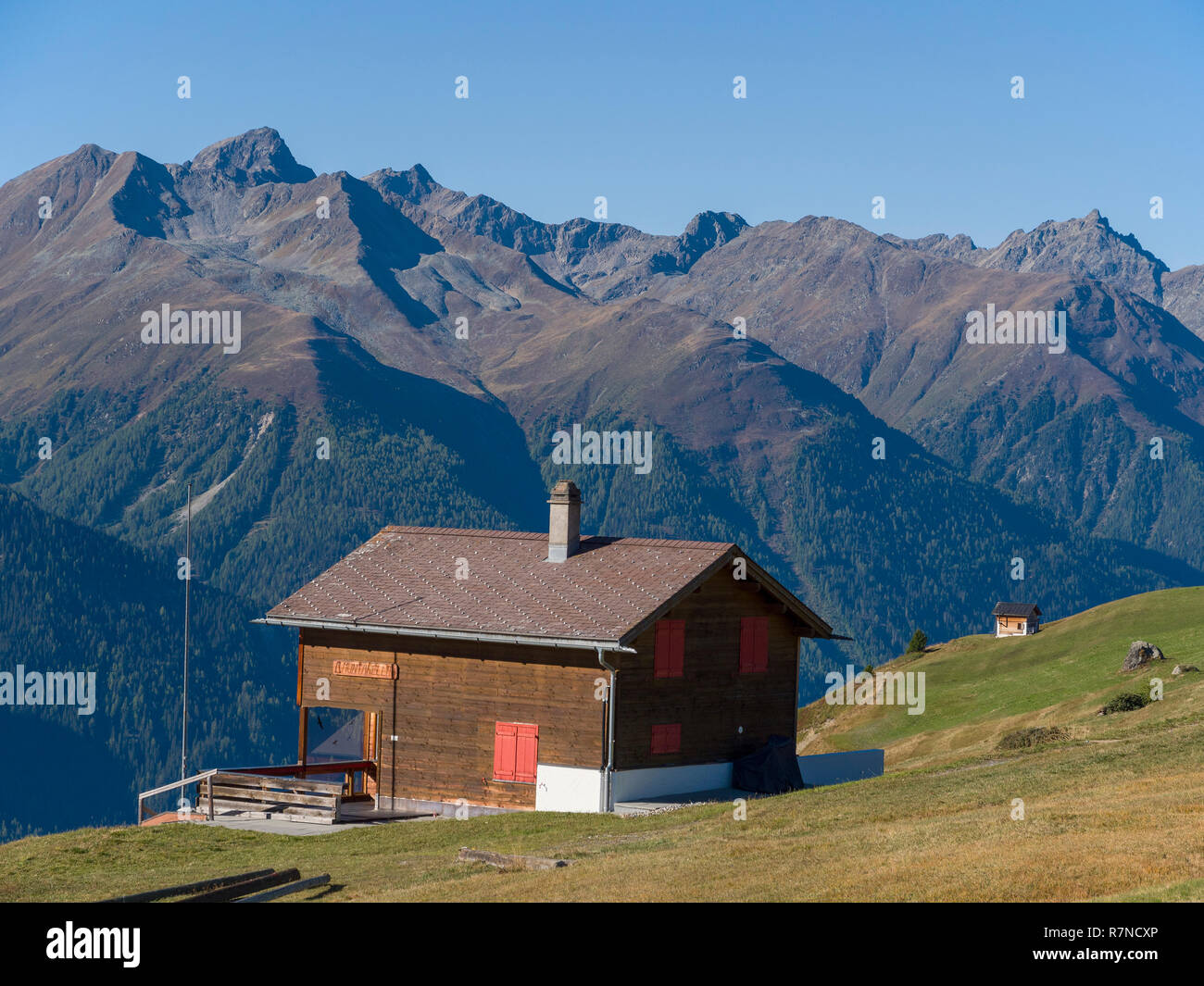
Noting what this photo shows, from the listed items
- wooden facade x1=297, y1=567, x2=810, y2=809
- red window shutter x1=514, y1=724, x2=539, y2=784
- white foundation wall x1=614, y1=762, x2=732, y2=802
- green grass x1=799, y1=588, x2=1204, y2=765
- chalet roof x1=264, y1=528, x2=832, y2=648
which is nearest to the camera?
white foundation wall x1=614, y1=762, x2=732, y2=802

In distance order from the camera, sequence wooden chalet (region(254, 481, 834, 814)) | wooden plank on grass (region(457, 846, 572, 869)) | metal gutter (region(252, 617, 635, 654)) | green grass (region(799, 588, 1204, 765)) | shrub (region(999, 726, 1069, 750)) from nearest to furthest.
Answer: wooden plank on grass (region(457, 846, 572, 869)) → metal gutter (region(252, 617, 635, 654)) → wooden chalet (region(254, 481, 834, 814)) → shrub (region(999, 726, 1069, 750)) → green grass (region(799, 588, 1204, 765))

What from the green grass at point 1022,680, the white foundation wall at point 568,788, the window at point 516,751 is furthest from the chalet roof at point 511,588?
the green grass at point 1022,680

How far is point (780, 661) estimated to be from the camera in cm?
4816

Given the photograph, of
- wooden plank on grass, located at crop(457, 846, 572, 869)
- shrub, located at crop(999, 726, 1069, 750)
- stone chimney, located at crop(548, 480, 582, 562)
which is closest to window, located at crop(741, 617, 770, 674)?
stone chimney, located at crop(548, 480, 582, 562)

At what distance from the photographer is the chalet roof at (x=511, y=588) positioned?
43.0 metres

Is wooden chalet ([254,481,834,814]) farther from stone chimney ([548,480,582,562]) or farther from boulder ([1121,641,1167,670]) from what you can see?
boulder ([1121,641,1167,670])

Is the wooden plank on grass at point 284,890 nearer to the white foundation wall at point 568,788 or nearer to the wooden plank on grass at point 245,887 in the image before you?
the wooden plank on grass at point 245,887

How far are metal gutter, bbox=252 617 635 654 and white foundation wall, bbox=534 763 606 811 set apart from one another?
342 cm

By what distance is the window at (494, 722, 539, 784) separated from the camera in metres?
42.7

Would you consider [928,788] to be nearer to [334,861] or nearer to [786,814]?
[786,814]

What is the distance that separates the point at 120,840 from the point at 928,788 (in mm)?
18984

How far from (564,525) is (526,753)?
7.56 m
